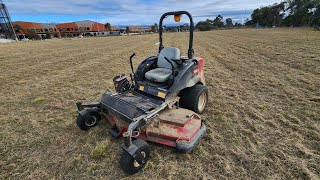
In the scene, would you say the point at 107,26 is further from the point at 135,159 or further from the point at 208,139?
the point at 135,159

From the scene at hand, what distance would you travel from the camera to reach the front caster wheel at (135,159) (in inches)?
86.0

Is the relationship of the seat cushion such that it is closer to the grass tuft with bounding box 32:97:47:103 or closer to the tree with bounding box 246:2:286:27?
the grass tuft with bounding box 32:97:47:103

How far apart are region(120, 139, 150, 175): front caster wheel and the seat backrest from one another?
1.75 metres

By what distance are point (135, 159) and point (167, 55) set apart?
7.18 feet

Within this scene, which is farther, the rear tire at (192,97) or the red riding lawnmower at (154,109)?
the rear tire at (192,97)

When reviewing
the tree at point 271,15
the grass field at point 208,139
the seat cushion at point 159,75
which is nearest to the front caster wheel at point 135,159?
the grass field at point 208,139

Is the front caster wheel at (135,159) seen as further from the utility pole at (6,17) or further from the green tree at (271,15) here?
the green tree at (271,15)

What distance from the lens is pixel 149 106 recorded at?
289 centimetres

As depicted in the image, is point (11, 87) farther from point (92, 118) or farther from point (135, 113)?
point (135, 113)

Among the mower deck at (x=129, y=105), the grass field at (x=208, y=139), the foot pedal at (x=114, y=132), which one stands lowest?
the grass field at (x=208, y=139)

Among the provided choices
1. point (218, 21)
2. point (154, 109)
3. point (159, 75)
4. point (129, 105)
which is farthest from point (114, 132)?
point (218, 21)

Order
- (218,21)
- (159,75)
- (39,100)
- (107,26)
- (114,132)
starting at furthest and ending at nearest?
(107,26)
(218,21)
(39,100)
(159,75)
(114,132)

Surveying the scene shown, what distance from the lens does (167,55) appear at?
12.2 feet

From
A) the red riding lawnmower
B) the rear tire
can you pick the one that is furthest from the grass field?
the rear tire
